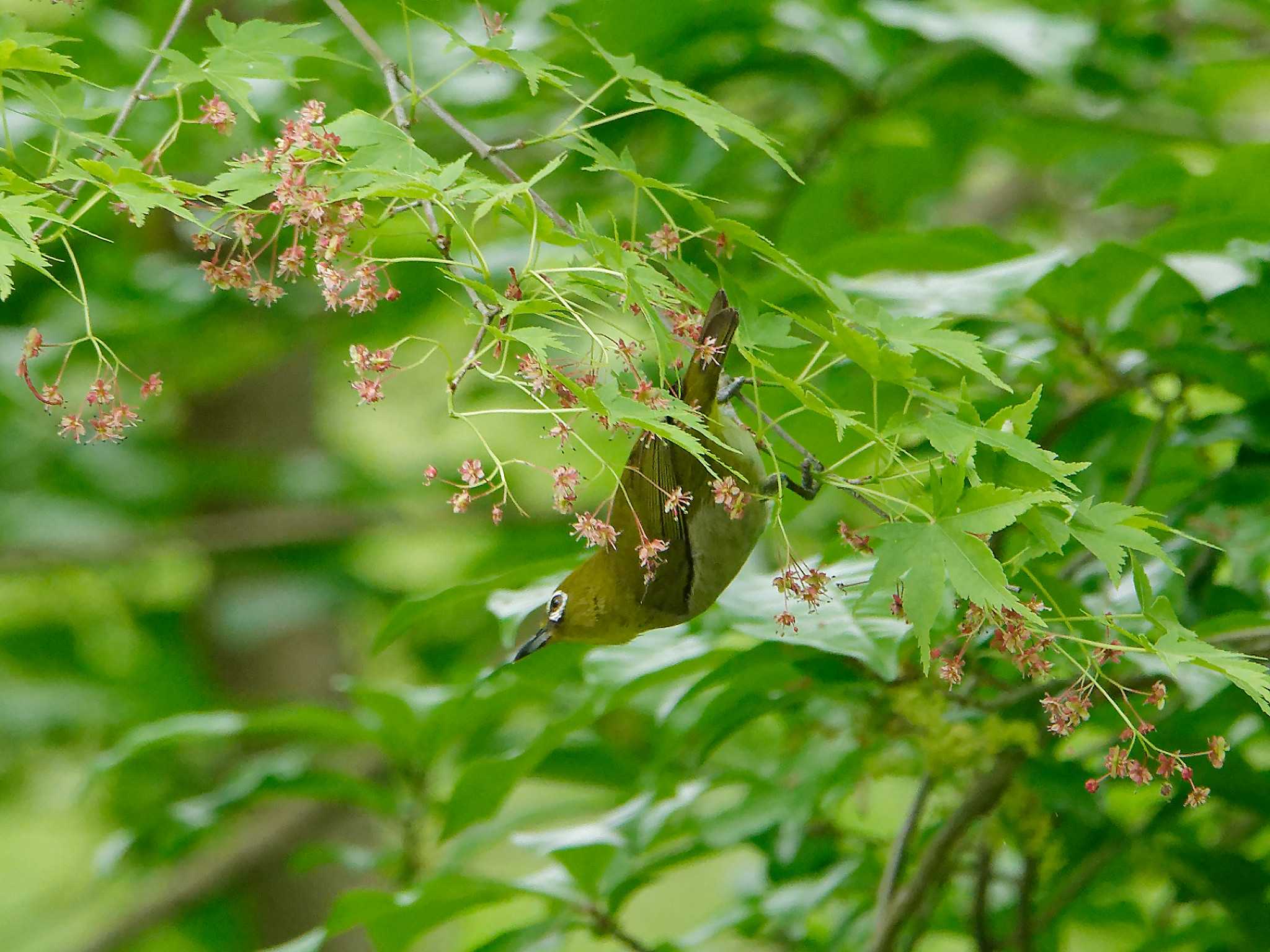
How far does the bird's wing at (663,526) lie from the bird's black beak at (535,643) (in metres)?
0.29

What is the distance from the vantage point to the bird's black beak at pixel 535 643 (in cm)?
196

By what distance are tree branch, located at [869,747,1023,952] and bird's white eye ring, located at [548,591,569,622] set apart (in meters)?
0.61

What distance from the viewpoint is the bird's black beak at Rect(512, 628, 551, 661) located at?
1961 millimetres

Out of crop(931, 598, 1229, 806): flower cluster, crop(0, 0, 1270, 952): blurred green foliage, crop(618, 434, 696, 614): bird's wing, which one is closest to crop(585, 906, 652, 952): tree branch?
crop(0, 0, 1270, 952): blurred green foliage

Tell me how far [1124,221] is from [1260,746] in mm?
2677

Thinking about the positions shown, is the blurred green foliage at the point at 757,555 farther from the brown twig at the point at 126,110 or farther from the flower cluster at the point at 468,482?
the flower cluster at the point at 468,482

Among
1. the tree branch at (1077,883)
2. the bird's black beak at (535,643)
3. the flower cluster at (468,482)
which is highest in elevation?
the flower cluster at (468,482)

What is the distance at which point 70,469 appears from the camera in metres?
4.59

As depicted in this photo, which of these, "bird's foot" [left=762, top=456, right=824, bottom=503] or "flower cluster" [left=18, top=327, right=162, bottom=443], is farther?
"bird's foot" [left=762, top=456, right=824, bottom=503]

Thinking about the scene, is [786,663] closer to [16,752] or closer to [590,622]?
[590,622]

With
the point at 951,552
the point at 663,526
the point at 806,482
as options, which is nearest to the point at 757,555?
the point at 663,526

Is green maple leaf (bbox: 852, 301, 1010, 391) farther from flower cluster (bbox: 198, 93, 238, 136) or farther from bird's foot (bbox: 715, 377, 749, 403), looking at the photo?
flower cluster (bbox: 198, 93, 238, 136)

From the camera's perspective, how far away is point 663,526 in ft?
5.52

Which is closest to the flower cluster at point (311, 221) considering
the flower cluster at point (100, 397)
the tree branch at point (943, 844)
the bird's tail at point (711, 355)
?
the flower cluster at point (100, 397)
